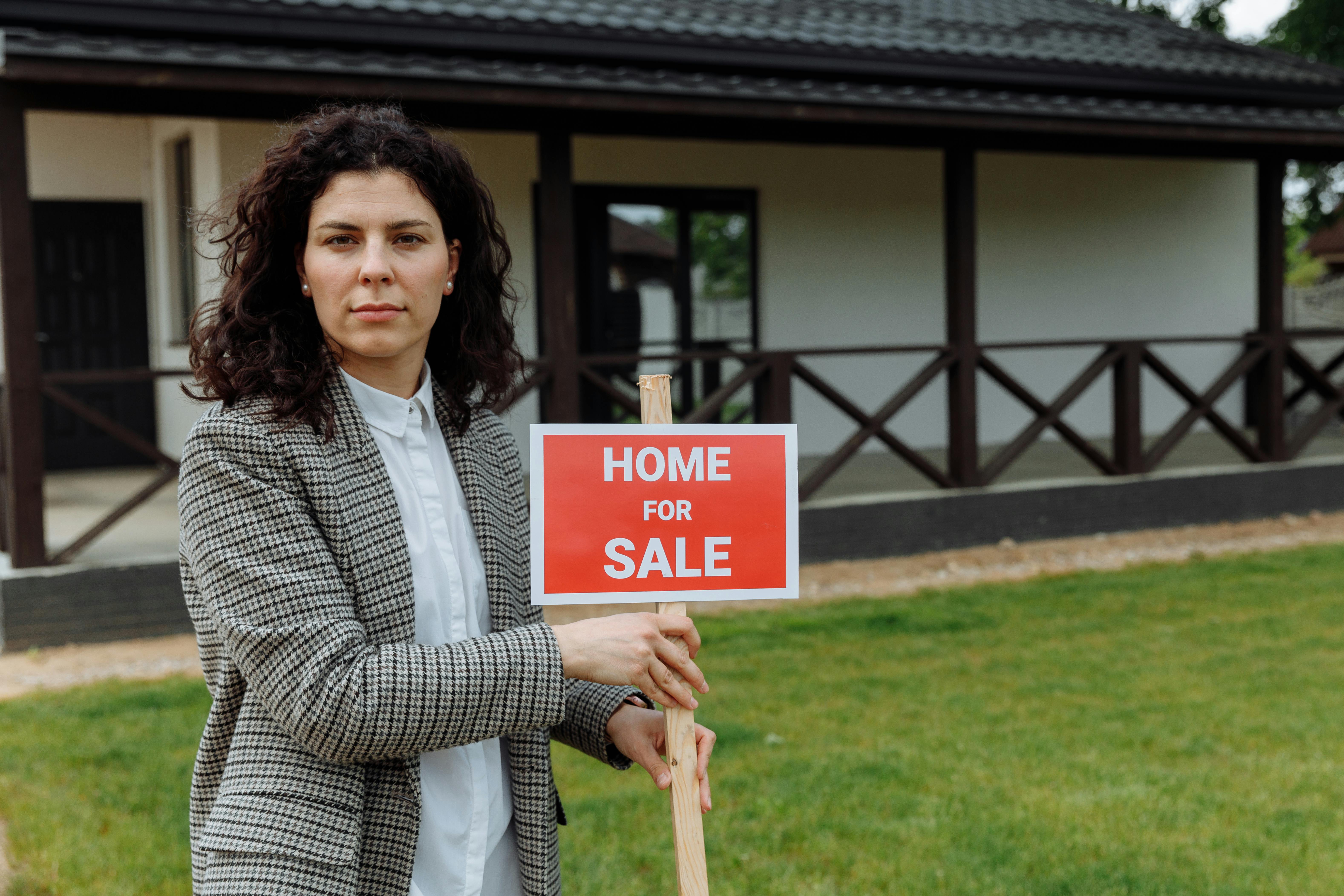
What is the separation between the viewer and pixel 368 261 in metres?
1.56

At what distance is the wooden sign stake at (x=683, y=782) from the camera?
67.8 inches

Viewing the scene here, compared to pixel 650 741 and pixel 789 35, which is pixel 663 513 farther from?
pixel 789 35

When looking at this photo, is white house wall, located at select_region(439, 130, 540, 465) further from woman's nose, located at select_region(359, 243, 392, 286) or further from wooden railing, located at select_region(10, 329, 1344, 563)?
woman's nose, located at select_region(359, 243, 392, 286)

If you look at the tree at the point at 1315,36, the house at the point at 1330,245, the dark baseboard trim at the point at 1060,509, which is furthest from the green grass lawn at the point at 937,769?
the house at the point at 1330,245

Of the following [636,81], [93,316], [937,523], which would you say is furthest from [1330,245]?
[93,316]

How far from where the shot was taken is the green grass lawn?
352 cm

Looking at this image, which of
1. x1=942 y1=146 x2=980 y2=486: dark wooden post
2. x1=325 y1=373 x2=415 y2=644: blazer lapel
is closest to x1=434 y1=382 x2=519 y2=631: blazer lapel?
x1=325 y1=373 x2=415 y2=644: blazer lapel

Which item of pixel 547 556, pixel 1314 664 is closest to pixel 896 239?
pixel 1314 664

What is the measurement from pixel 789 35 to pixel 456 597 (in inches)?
339

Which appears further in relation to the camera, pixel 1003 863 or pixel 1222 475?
pixel 1222 475

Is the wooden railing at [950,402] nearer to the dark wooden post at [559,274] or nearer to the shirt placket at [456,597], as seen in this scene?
the dark wooden post at [559,274]

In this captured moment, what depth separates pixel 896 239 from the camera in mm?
11219

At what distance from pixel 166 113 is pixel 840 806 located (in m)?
4.89

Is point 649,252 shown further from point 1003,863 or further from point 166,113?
point 1003,863
